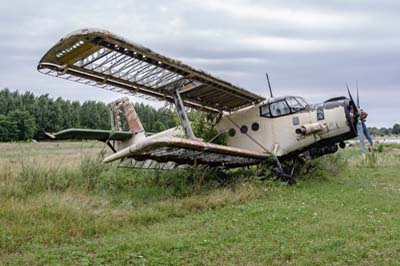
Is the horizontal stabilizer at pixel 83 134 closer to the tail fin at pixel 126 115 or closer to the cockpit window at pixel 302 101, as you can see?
the tail fin at pixel 126 115

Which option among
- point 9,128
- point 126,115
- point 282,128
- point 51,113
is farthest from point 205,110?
point 51,113

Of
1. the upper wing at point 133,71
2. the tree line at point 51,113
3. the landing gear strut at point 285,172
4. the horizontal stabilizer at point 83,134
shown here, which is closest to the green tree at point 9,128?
the tree line at point 51,113

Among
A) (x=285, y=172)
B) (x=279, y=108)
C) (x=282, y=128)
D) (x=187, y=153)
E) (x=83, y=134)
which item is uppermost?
(x=279, y=108)

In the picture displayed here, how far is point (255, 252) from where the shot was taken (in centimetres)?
509

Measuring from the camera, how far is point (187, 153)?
9.90 m

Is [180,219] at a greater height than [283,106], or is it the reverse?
[283,106]

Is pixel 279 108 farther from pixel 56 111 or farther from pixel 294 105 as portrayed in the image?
pixel 56 111

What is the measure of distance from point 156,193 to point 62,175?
219cm

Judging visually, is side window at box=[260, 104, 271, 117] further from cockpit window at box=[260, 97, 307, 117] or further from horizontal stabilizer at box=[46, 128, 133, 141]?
horizontal stabilizer at box=[46, 128, 133, 141]

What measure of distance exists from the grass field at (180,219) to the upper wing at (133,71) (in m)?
2.13

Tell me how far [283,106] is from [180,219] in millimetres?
5952

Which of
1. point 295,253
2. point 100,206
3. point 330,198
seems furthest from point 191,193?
point 295,253

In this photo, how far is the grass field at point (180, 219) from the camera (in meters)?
4.96

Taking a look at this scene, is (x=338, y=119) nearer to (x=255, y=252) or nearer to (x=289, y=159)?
(x=289, y=159)
